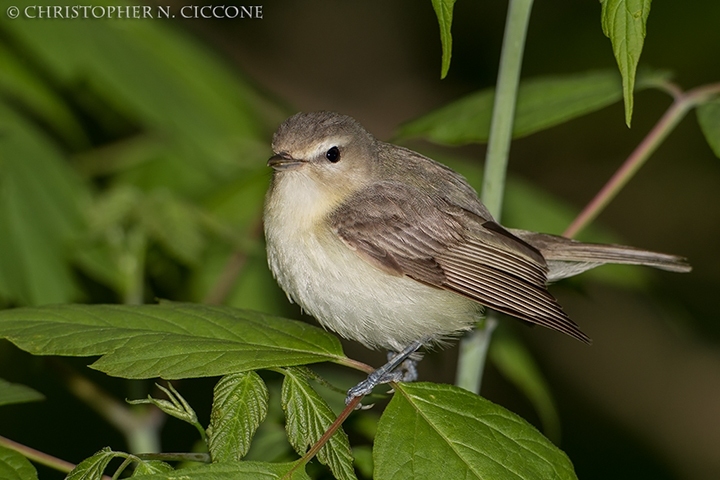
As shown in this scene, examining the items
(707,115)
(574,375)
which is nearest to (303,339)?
(707,115)

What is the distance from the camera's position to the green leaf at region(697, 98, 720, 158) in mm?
2652

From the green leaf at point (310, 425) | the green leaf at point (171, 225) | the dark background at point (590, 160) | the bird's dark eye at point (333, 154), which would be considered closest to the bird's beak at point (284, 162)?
the bird's dark eye at point (333, 154)

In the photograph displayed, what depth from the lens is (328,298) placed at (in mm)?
3018

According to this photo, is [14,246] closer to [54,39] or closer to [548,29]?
[54,39]

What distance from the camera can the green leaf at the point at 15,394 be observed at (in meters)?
2.23

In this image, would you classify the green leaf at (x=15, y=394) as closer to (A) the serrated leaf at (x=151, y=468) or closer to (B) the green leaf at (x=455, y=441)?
(A) the serrated leaf at (x=151, y=468)

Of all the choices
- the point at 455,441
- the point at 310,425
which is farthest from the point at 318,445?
the point at 455,441

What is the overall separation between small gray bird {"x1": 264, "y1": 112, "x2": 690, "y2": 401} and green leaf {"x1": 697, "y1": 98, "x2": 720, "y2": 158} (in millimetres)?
742

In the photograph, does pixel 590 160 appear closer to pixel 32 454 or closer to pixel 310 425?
pixel 310 425

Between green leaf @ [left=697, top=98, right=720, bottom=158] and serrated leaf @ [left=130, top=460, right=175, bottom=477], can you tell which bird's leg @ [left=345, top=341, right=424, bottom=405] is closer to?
serrated leaf @ [left=130, top=460, right=175, bottom=477]

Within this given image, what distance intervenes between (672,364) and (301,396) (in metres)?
6.77

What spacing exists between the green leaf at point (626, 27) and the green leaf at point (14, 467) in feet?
5.61

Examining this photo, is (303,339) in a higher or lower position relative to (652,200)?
lower

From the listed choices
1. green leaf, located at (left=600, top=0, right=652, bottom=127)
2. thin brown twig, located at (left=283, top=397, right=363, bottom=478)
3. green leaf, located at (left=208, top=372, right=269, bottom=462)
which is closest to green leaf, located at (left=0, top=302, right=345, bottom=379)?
green leaf, located at (left=208, top=372, right=269, bottom=462)
